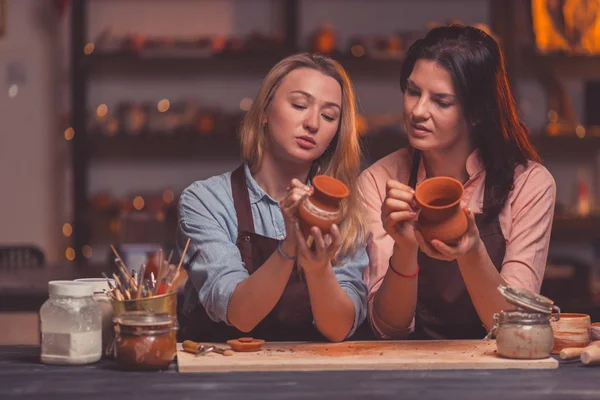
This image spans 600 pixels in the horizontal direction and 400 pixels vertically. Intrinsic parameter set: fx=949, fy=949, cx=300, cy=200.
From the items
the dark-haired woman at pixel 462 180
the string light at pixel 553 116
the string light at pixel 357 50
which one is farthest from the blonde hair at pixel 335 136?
the string light at pixel 553 116

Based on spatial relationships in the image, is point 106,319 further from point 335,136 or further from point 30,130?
point 30,130

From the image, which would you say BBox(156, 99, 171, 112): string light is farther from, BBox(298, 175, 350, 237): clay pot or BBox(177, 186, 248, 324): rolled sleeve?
BBox(298, 175, 350, 237): clay pot

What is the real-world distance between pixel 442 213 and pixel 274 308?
0.63 metres

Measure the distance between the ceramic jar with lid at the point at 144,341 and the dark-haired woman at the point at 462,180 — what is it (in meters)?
0.60

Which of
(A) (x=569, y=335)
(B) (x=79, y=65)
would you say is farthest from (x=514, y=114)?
(B) (x=79, y=65)

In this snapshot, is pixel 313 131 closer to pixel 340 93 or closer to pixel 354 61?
pixel 340 93

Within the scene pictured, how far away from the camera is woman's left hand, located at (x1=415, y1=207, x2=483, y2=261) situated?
1943 mm

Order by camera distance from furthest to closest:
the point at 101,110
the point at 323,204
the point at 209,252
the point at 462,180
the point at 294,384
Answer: the point at 101,110 < the point at 462,180 < the point at 209,252 < the point at 323,204 < the point at 294,384

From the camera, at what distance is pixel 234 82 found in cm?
536

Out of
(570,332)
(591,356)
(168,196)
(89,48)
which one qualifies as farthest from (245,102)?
(591,356)

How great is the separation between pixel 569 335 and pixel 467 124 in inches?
24.9

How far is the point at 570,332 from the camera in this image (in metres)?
2.05

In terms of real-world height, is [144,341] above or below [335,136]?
below

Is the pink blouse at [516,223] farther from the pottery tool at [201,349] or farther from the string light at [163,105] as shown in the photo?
the string light at [163,105]
